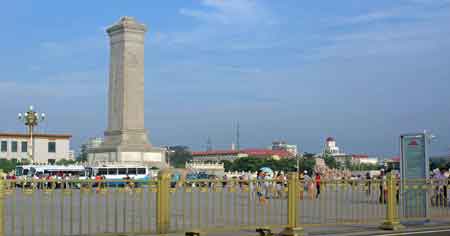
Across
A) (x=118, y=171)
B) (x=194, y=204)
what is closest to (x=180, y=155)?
(x=118, y=171)

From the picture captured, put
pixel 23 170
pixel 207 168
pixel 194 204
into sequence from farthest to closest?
pixel 207 168 → pixel 23 170 → pixel 194 204

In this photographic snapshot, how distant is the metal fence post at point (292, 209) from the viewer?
469 inches

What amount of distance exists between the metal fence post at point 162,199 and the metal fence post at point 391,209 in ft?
15.6

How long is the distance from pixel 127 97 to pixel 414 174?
5272 cm

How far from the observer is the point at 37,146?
102000 mm

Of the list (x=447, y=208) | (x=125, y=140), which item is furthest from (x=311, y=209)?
(x=125, y=140)

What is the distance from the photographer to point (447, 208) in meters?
15.8

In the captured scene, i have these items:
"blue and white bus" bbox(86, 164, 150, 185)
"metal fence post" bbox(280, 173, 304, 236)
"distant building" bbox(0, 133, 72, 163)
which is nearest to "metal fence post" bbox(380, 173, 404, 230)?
"metal fence post" bbox(280, 173, 304, 236)

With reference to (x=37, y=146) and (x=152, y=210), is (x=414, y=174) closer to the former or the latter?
(x=152, y=210)

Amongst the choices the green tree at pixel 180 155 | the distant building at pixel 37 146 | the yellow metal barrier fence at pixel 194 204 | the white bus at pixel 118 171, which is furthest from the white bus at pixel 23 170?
the green tree at pixel 180 155

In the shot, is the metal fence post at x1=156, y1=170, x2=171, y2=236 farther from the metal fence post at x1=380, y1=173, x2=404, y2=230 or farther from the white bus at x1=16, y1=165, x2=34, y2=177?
the white bus at x1=16, y1=165, x2=34, y2=177

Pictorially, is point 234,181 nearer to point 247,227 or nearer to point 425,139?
point 247,227

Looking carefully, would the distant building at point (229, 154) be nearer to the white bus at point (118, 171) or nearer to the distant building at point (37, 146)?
the distant building at point (37, 146)

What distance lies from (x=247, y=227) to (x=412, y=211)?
4.46 metres
